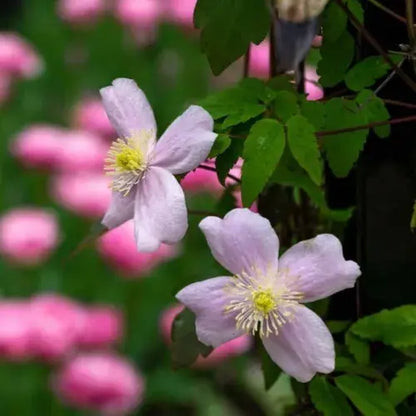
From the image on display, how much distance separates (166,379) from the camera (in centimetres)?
191

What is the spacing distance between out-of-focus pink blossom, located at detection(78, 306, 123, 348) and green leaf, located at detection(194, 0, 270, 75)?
1094mm

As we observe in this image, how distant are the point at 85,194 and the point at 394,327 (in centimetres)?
122

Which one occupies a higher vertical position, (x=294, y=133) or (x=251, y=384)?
(x=294, y=133)

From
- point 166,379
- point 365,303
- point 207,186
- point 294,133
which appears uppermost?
point 294,133

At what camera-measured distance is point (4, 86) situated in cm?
210

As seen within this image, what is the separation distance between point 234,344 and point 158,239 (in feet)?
4.01

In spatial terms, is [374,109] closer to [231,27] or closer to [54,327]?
[231,27]

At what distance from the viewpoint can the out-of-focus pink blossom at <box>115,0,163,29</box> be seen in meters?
2.27

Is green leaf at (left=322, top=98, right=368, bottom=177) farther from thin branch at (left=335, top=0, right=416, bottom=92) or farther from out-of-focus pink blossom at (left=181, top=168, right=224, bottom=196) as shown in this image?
out-of-focus pink blossom at (left=181, top=168, right=224, bottom=196)

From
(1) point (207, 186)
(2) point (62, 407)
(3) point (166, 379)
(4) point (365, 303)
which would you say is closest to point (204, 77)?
(1) point (207, 186)

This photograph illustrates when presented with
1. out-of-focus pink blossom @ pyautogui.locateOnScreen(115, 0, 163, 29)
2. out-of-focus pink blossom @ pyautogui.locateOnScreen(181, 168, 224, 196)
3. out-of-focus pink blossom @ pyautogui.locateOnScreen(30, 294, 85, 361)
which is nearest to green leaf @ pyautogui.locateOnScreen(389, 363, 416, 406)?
out-of-focus pink blossom @ pyautogui.locateOnScreen(30, 294, 85, 361)

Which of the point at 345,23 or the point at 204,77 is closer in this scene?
the point at 345,23

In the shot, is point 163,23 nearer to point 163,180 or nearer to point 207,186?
point 207,186

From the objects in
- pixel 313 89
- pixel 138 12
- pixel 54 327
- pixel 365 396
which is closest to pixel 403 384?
pixel 365 396
